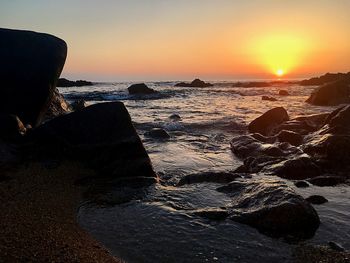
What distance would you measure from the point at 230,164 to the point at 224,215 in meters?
3.94

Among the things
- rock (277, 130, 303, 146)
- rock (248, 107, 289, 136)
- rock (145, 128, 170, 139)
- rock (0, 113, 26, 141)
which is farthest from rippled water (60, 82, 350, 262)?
rock (248, 107, 289, 136)

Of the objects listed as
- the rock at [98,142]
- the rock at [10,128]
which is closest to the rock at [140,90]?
the rock at [10,128]

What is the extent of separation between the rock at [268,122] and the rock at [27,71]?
7659mm

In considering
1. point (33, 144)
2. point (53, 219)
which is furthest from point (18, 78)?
point (53, 219)

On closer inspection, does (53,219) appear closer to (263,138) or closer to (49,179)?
(49,179)

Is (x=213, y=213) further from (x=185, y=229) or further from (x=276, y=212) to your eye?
(x=276, y=212)

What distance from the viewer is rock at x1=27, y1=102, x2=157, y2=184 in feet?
24.5

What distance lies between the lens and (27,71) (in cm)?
953

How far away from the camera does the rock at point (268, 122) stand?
567 inches

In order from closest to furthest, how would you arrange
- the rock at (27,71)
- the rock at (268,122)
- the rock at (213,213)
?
1. the rock at (213,213)
2. the rock at (27,71)
3. the rock at (268,122)

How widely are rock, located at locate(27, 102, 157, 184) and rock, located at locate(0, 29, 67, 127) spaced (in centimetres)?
159

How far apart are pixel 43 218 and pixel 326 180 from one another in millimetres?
5181

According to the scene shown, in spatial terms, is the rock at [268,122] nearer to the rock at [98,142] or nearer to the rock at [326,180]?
the rock at [326,180]

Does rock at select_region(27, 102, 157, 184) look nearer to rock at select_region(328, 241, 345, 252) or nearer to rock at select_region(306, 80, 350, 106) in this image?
rock at select_region(328, 241, 345, 252)
